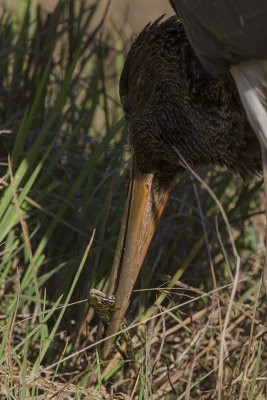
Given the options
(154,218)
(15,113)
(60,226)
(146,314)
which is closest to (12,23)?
(15,113)

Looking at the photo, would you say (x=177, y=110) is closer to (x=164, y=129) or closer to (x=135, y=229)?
(x=164, y=129)

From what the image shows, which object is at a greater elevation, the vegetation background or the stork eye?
the stork eye

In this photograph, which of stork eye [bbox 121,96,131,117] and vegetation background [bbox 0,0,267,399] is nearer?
vegetation background [bbox 0,0,267,399]

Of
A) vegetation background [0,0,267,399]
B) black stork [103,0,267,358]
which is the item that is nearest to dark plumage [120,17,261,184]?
black stork [103,0,267,358]

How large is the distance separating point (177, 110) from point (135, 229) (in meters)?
0.53

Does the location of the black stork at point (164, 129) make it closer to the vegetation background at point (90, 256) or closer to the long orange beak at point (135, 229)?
the long orange beak at point (135, 229)

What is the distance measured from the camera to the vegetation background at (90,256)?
3441 millimetres

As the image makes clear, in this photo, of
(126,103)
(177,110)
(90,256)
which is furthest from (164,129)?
(90,256)

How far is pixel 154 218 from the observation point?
3682 millimetres

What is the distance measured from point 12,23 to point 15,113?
1.90 ft

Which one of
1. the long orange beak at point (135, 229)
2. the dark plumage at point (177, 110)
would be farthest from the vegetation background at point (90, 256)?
the dark plumage at point (177, 110)

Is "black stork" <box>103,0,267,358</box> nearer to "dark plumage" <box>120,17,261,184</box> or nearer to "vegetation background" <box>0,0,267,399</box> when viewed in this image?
"dark plumage" <box>120,17,261,184</box>

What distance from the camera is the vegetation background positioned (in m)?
3.44

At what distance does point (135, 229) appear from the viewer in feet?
12.0
